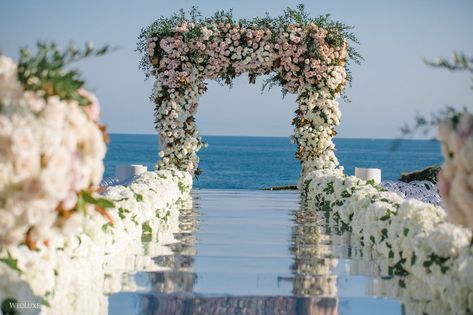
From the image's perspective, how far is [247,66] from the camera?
14531 millimetres

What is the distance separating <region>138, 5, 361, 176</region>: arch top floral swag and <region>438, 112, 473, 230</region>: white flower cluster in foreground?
35.0ft

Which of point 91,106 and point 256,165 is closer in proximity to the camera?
point 91,106

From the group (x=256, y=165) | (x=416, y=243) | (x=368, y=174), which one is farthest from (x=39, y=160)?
(x=256, y=165)

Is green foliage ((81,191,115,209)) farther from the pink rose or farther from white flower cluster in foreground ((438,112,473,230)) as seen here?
white flower cluster in foreground ((438,112,473,230))

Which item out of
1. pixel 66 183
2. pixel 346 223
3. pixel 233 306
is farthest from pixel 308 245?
pixel 66 183

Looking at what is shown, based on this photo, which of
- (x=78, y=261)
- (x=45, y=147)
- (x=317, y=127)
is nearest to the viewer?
(x=45, y=147)

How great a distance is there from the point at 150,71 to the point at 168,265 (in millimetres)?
9171

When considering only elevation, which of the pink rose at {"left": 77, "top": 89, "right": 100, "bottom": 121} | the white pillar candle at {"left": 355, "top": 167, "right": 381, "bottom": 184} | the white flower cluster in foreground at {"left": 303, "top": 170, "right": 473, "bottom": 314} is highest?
the white pillar candle at {"left": 355, "top": 167, "right": 381, "bottom": 184}

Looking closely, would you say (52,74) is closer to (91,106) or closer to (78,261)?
(91,106)

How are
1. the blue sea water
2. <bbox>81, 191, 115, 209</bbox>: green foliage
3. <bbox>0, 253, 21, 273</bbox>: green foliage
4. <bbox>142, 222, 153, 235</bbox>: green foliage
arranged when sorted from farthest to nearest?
the blue sea water
<bbox>142, 222, 153, 235</bbox>: green foliage
<bbox>0, 253, 21, 273</bbox>: green foliage
<bbox>81, 191, 115, 209</bbox>: green foliage

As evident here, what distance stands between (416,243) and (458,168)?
153 cm

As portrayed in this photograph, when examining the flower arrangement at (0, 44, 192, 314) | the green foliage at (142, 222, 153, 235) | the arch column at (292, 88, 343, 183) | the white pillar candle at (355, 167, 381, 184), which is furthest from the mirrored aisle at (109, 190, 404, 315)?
the arch column at (292, 88, 343, 183)

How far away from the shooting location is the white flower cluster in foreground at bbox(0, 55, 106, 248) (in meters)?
3.58

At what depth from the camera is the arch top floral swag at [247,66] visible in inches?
571
